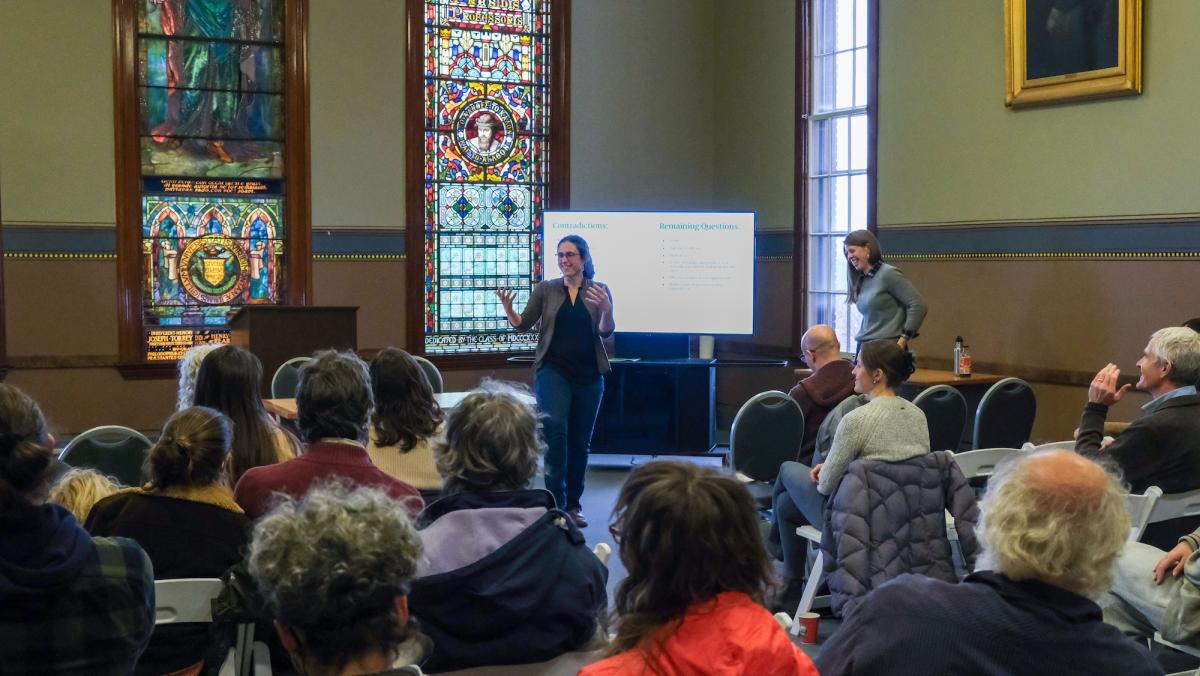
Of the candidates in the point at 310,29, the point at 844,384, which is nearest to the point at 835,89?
the point at 310,29

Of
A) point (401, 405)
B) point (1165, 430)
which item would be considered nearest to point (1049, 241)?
point (1165, 430)

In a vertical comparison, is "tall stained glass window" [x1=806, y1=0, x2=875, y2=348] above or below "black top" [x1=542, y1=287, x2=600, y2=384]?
above

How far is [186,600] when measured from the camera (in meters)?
2.54

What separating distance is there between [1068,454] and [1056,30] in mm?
5656

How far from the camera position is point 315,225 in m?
8.81

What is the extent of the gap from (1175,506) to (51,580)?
3.19 metres

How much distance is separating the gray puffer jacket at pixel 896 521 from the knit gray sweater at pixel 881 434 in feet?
0.14

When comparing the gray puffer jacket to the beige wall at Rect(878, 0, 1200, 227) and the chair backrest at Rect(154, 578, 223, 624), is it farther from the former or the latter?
the beige wall at Rect(878, 0, 1200, 227)

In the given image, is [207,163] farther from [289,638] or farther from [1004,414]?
[289,638]

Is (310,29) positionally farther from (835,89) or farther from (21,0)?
(835,89)

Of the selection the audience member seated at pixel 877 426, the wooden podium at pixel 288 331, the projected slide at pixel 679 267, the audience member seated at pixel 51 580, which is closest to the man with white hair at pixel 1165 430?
the audience member seated at pixel 877 426

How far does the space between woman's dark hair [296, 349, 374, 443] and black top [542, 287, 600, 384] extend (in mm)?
2890

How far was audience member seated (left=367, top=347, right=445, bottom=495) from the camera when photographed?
3.66 metres

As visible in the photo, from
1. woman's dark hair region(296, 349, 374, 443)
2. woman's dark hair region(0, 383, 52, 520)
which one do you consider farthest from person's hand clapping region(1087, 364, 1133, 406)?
woman's dark hair region(0, 383, 52, 520)
